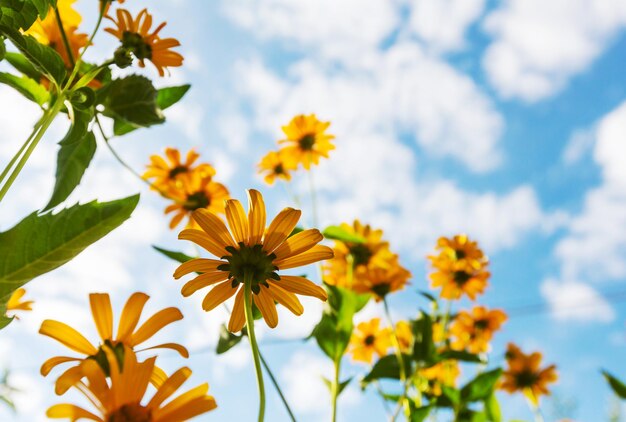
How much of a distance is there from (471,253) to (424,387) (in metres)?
0.44

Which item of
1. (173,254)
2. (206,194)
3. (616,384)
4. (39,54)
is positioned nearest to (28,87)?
(39,54)

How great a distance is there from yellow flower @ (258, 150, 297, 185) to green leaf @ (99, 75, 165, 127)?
0.92 m

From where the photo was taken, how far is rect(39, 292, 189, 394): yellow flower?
46 cm

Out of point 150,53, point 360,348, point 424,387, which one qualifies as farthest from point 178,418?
point 360,348

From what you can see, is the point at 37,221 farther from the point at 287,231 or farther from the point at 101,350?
the point at 287,231

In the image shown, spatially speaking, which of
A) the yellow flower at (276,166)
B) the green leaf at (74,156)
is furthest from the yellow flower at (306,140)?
the green leaf at (74,156)

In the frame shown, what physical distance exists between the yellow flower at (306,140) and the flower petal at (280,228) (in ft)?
3.49

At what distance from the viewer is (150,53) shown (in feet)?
2.77

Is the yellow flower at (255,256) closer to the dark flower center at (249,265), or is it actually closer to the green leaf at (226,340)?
the dark flower center at (249,265)

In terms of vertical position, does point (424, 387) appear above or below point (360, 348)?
below

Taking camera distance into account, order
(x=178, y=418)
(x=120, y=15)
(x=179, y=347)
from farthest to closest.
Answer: (x=120, y=15) → (x=179, y=347) → (x=178, y=418)

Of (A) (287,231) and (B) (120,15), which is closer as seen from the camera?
(A) (287,231)

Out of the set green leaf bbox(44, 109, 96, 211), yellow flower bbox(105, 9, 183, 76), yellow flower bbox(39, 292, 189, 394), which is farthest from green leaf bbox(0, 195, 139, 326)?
yellow flower bbox(105, 9, 183, 76)

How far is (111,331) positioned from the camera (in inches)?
19.6
